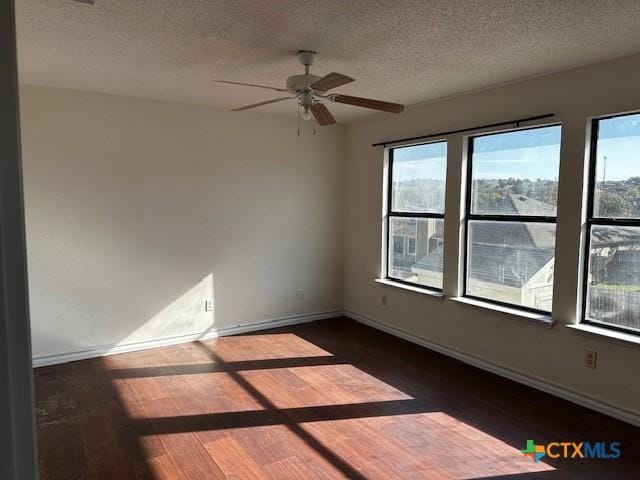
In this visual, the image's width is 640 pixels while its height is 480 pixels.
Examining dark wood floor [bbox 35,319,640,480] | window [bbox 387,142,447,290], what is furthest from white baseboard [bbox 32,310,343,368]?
window [bbox 387,142,447,290]

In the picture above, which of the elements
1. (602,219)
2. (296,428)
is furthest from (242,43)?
(602,219)

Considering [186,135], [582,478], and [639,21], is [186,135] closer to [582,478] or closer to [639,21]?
[639,21]

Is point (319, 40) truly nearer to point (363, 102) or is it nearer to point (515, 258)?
point (363, 102)

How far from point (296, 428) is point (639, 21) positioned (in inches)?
123

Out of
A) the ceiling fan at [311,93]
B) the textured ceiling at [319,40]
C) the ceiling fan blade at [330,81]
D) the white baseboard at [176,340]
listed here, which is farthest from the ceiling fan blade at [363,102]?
the white baseboard at [176,340]

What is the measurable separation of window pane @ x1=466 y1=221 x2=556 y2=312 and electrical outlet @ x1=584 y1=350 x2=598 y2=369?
448mm

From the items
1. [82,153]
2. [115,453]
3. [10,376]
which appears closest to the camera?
[10,376]

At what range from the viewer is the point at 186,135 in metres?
4.53

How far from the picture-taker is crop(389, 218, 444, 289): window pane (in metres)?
4.48

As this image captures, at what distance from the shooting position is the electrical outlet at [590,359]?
314 cm

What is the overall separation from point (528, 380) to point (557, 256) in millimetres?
1033

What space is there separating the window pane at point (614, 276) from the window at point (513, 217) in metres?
0.32

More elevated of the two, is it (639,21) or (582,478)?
(639,21)

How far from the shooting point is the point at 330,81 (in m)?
2.55
